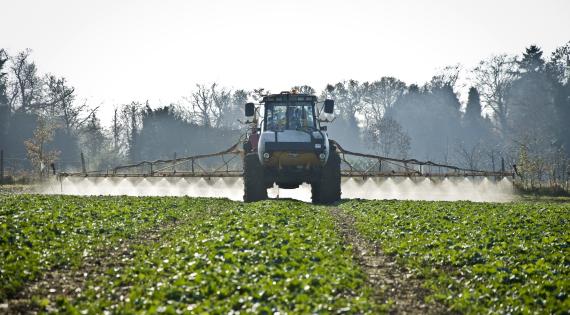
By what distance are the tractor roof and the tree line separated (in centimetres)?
3649

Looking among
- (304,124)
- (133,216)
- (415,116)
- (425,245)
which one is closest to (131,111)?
(415,116)

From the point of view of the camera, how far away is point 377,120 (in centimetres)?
9225

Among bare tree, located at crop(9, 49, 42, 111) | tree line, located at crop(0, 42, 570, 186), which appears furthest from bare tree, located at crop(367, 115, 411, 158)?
bare tree, located at crop(9, 49, 42, 111)

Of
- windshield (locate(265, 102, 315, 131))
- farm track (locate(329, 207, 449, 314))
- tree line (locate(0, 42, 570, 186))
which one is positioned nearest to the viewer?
farm track (locate(329, 207, 449, 314))

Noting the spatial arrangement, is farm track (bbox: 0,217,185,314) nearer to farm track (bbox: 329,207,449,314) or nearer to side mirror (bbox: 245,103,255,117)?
farm track (bbox: 329,207,449,314)

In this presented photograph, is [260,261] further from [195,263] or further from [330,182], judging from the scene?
[330,182]

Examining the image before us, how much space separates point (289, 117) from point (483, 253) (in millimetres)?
14603

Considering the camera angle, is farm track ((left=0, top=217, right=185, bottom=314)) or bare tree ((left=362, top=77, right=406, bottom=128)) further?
bare tree ((left=362, top=77, right=406, bottom=128))

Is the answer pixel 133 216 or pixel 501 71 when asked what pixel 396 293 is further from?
pixel 501 71

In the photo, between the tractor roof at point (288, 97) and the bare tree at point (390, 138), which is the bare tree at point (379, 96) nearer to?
the bare tree at point (390, 138)

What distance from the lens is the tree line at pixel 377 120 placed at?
76188 millimetres

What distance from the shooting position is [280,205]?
22.4 meters

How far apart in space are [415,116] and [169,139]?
45.1 metres

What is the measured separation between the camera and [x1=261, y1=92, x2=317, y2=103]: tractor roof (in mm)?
26703
